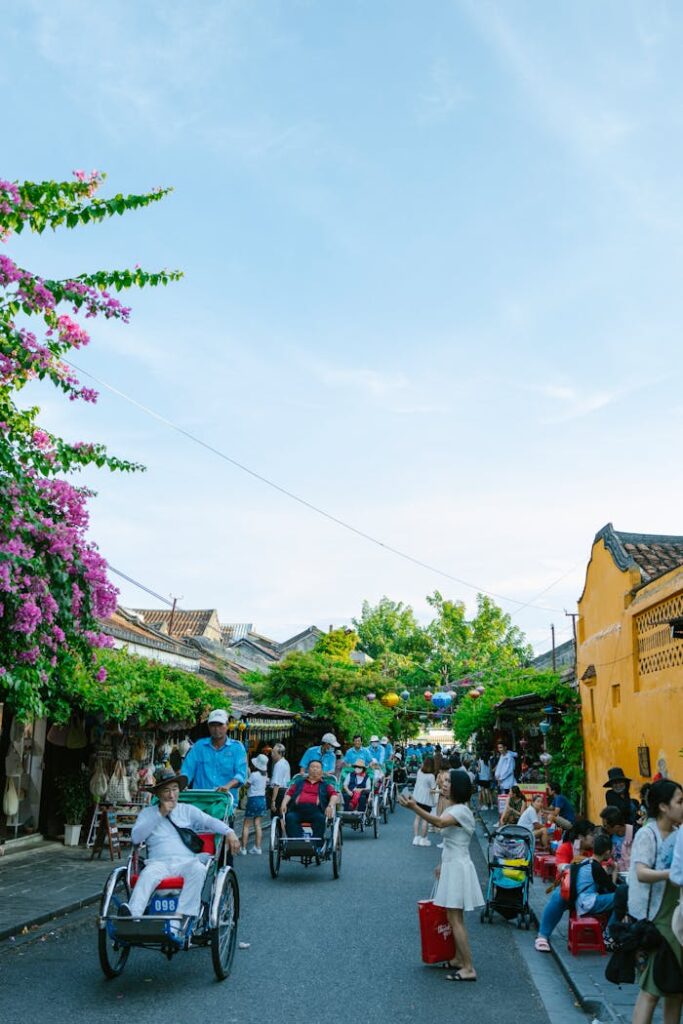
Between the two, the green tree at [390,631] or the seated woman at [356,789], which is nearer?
the seated woman at [356,789]

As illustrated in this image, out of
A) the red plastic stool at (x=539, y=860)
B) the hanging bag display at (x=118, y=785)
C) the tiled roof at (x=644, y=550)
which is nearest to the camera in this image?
the red plastic stool at (x=539, y=860)

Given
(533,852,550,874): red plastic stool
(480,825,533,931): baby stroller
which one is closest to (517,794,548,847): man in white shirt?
(533,852,550,874): red plastic stool

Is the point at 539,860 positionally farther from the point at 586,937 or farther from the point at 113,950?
the point at 113,950

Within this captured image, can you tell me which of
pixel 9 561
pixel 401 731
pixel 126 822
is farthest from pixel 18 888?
pixel 401 731

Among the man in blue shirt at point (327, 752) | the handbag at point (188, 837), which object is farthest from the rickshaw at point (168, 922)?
the man in blue shirt at point (327, 752)

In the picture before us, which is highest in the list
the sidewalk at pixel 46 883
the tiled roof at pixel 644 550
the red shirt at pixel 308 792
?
the tiled roof at pixel 644 550

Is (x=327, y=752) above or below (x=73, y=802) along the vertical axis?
above

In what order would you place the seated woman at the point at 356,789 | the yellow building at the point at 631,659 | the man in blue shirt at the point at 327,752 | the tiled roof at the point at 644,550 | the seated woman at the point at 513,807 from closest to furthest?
1. the yellow building at the point at 631,659
2. the seated woman at the point at 513,807
3. the tiled roof at the point at 644,550
4. the man in blue shirt at the point at 327,752
5. the seated woman at the point at 356,789

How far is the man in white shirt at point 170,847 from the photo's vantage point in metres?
6.82

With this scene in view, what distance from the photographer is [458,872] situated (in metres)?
7.46

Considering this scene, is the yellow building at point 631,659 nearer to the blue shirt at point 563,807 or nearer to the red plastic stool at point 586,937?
the blue shirt at point 563,807

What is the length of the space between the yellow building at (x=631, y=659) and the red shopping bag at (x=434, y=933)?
12.1ft

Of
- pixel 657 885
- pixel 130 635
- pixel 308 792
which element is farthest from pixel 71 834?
pixel 657 885

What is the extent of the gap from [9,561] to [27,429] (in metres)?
Answer: 2.14
